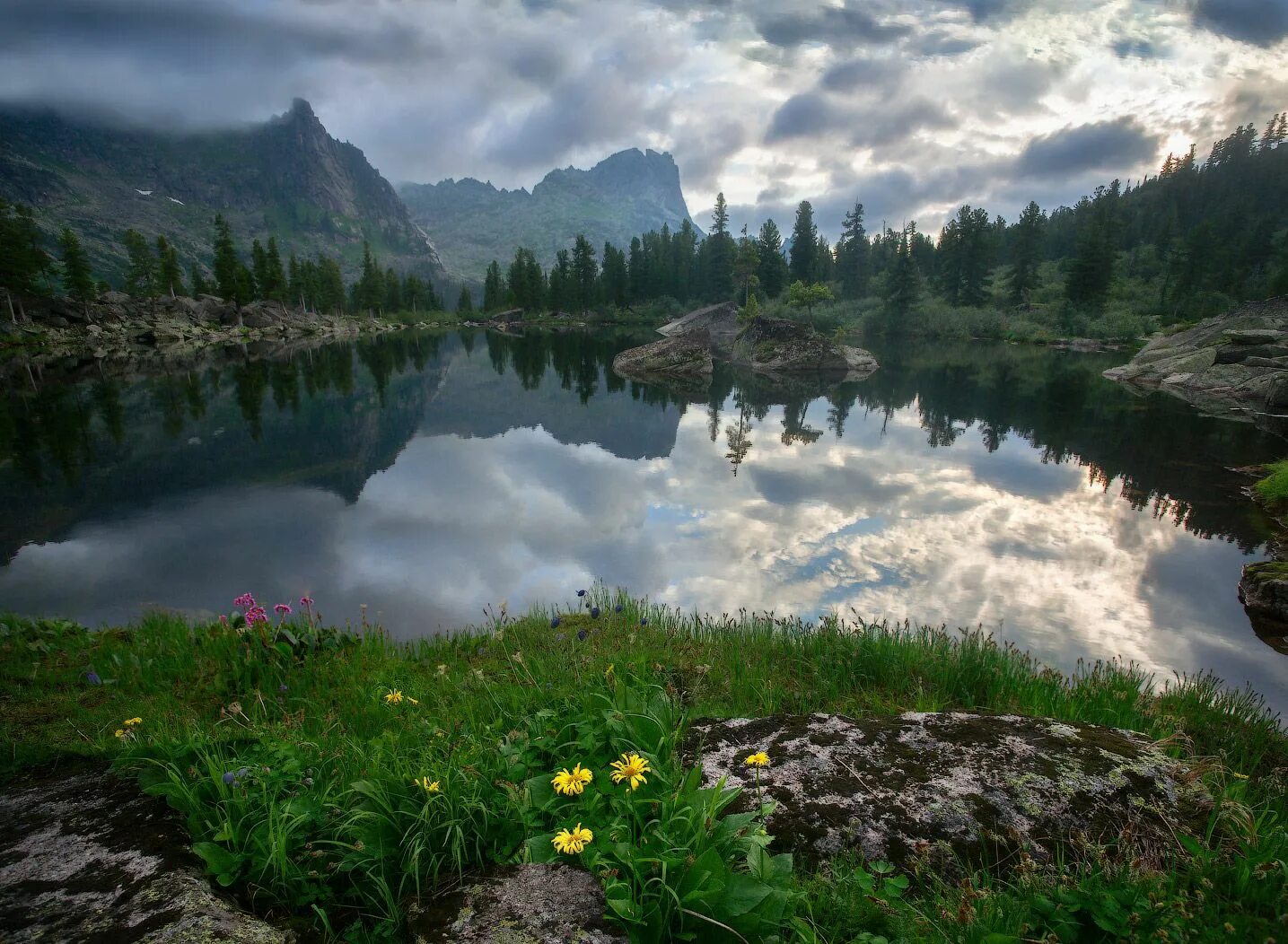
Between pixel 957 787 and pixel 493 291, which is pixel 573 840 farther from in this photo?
pixel 493 291

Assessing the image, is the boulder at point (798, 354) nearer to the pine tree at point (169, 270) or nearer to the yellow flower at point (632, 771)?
the yellow flower at point (632, 771)

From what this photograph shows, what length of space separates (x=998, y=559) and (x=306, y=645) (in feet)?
36.3

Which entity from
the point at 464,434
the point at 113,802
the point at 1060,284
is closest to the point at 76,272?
the point at 464,434

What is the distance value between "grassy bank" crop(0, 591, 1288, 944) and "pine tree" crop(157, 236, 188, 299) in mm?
106474

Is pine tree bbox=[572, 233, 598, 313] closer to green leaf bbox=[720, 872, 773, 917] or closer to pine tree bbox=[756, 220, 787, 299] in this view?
pine tree bbox=[756, 220, 787, 299]

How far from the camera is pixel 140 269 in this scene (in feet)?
306

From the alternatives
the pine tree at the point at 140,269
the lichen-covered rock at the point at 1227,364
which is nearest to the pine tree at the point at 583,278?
the pine tree at the point at 140,269

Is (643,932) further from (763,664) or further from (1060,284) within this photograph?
(1060,284)

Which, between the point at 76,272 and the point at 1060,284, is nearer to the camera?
the point at 76,272

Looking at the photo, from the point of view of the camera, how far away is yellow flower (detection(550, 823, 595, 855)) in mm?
2225

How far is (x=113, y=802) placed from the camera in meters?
2.76

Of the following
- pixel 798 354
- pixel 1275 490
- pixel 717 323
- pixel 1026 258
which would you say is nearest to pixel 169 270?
pixel 717 323

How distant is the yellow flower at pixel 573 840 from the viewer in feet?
7.30

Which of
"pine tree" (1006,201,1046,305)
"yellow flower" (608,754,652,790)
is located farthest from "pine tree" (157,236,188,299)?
"pine tree" (1006,201,1046,305)
